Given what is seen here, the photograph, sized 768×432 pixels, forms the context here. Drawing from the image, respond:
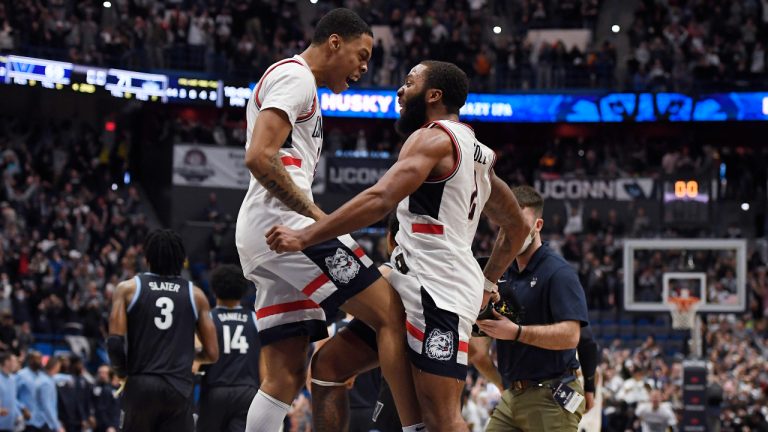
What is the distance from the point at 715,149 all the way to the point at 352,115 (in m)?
11.3

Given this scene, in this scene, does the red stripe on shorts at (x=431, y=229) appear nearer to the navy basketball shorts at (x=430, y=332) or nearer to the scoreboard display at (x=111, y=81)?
the navy basketball shorts at (x=430, y=332)

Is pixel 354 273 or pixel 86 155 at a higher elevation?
pixel 86 155

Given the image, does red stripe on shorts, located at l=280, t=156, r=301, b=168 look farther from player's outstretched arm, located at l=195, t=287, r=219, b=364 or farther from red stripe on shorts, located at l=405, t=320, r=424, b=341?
player's outstretched arm, located at l=195, t=287, r=219, b=364

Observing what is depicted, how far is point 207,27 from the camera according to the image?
102 ft

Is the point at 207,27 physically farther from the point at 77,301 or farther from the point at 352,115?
the point at 77,301

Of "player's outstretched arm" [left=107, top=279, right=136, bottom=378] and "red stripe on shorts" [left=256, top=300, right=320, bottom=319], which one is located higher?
"red stripe on shorts" [left=256, top=300, right=320, bottom=319]

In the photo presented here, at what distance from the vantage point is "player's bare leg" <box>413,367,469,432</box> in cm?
538

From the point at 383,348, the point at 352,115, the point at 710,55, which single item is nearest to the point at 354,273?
the point at 383,348

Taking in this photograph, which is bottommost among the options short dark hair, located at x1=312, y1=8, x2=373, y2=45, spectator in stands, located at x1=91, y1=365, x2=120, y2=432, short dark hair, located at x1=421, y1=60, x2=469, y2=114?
spectator in stands, located at x1=91, y1=365, x2=120, y2=432

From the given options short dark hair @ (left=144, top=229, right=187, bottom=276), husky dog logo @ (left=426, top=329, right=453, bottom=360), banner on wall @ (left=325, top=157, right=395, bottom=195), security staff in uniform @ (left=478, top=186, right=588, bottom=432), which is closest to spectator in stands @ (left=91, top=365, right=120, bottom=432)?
short dark hair @ (left=144, top=229, right=187, bottom=276)

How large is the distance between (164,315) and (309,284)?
2839 millimetres

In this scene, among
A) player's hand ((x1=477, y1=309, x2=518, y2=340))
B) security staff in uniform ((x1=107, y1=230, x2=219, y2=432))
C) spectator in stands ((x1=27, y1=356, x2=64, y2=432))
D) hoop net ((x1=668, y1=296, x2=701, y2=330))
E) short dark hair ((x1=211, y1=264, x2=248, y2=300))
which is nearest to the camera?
player's hand ((x1=477, y1=309, x2=518, y2=340))

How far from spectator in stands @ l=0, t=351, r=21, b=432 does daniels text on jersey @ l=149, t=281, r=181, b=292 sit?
7152mm

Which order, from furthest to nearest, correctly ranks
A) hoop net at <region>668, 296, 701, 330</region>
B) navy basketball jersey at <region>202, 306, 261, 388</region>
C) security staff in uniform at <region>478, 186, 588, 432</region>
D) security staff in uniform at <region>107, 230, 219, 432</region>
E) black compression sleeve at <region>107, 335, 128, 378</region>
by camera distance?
hoop net at <region>668, 296, 701, 330</region> → navy basketball jersey at <region>202, 306, 261, 388</region> → security staff in uniform at <region>107, 230, 219, 432</region> → black compression sleeve at <region>107, 335, 128, 378</region> → security staff in uniform at <region>478, 186, 588, 432</region>
